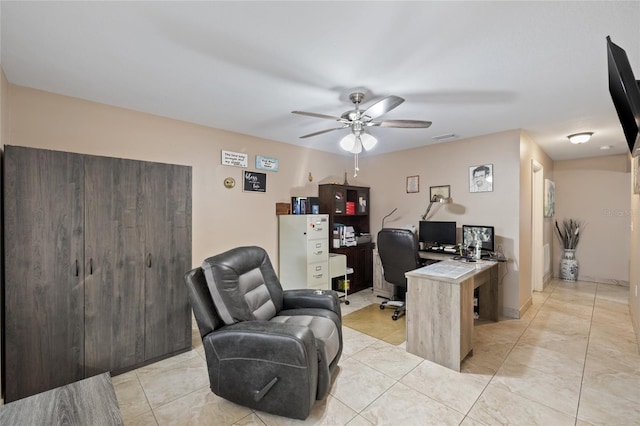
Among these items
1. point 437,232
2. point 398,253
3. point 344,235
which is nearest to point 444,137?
point 437,232

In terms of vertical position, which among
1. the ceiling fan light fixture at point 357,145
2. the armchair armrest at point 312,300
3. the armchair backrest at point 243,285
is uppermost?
the ceiling fan light fixture at point 357,145

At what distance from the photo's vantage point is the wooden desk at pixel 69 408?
116 centimetres

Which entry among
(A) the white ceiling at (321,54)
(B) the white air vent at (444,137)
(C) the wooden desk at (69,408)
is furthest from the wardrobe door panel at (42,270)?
(B) the white air vent at (444,137)

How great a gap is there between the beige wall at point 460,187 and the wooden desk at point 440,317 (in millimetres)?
1161

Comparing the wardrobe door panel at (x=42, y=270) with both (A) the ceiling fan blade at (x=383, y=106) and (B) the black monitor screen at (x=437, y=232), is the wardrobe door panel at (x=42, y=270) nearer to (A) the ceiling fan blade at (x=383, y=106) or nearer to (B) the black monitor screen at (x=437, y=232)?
(A) the ceiling fan blade at (x=383, y=106)

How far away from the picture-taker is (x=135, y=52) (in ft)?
5.73

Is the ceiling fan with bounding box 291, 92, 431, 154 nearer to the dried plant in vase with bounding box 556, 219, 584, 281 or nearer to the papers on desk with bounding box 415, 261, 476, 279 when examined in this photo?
the papers on desk with bounding box 415, 261, 476, 279

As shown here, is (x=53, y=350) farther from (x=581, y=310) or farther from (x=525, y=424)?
(x=581, y=310)

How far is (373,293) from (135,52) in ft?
13.4

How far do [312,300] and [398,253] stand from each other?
134 centimetres

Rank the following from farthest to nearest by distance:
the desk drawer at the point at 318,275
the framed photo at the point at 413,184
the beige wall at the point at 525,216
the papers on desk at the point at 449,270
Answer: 1. the framed photo at the point at 413,184
2. the desk drawer at the point at 318,275
3. the beige wall at the point at 525,216
4. the papers on desk at the point at 449,270

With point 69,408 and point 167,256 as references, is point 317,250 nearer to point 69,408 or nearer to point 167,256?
point 167,256

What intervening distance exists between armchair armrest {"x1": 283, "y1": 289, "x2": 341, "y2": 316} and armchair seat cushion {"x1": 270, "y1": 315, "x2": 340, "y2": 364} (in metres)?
0.20

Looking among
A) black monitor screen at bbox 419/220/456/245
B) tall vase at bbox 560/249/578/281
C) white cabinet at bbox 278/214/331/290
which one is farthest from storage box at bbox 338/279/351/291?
tall vase at bbox 560/249/578/281
